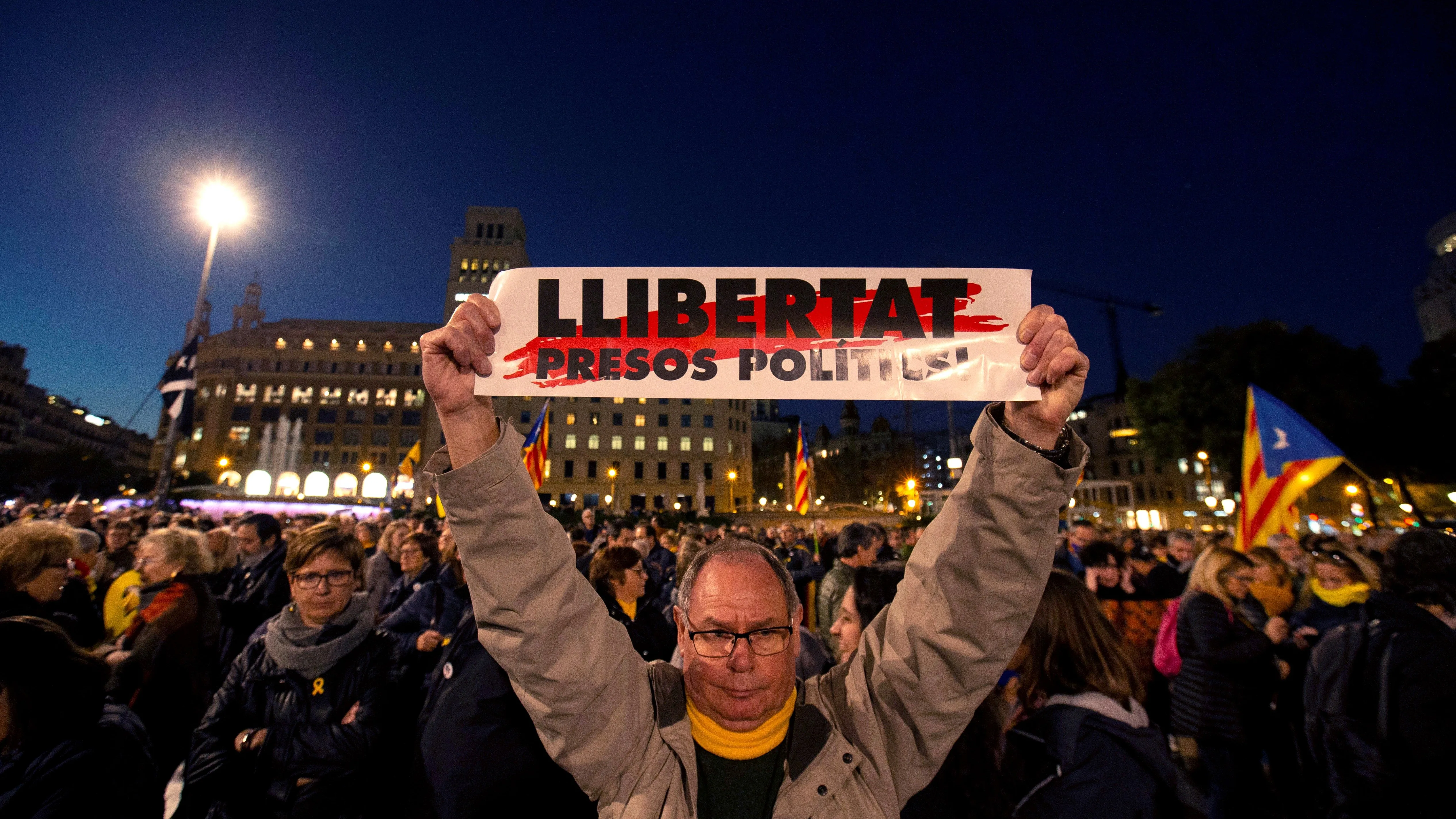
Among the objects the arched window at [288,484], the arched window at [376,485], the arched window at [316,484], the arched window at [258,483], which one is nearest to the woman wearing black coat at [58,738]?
the arched window at [376,485]

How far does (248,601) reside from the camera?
5383 millimetres

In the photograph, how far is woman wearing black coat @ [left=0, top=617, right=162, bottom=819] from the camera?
2.16 meters

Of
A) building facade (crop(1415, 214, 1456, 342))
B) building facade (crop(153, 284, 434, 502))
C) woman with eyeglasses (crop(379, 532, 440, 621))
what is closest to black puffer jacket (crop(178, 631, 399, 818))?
woman with eyeglasses (crop(379, 532, 440, 621))

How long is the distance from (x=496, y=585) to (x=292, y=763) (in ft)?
7.68

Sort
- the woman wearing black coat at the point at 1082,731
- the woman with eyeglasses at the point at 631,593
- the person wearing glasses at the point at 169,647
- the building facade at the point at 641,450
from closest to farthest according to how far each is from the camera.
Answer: the woman wearing black coat at the point at 1082,731
the person wearing glasses at the point at 169,647
the woman with eyeglasses at the point at 631,593
the building facade at the point at 641,450

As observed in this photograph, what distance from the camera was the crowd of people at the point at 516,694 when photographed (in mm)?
2441

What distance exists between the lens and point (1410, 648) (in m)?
3.18

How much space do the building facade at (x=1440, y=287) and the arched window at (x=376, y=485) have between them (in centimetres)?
12153

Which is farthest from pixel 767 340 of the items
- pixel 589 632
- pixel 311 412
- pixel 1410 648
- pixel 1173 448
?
pixel 311 412

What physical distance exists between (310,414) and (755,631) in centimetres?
9828

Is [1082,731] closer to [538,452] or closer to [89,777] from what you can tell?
[89,777]

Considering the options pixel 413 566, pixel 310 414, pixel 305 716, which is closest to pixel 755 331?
pixel 305 716

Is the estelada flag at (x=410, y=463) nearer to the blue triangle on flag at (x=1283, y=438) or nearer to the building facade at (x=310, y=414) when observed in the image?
the blue triangle on flag at (x=1283, y=438)

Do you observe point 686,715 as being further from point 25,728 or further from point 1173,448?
point 1173,448
